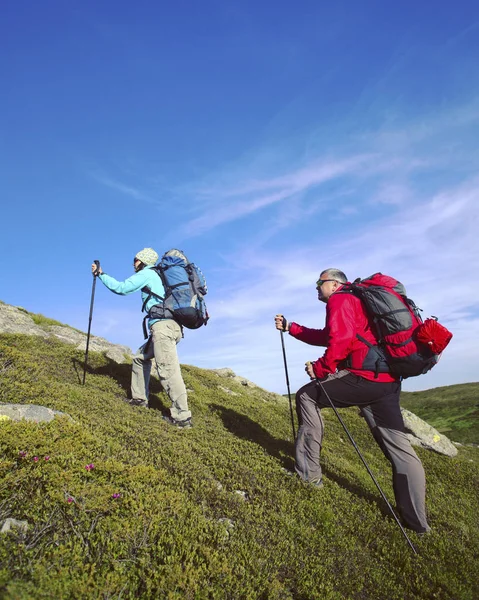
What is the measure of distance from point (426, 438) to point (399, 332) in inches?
557

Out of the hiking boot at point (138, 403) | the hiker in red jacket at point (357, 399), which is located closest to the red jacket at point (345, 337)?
the hiker in red jacket at point (357, 399)

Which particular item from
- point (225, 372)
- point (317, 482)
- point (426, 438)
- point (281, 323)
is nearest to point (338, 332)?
point (281, 323)

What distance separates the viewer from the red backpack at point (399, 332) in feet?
22.1

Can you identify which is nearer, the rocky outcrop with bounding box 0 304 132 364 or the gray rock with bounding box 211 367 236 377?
the rocky outcrop with bounding box 0 304 132 364

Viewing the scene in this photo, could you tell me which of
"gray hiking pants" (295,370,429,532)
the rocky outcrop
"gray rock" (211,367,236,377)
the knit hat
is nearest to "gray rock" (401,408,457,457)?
"gray rock" (211,367,236,377)

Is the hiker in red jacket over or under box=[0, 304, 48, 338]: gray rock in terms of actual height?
under

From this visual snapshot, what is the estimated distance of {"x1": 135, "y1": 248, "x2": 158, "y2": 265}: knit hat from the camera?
36.2 feet

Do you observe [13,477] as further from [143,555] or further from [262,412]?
[262,412]

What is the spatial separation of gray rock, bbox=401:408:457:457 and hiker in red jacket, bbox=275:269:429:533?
12.0 m

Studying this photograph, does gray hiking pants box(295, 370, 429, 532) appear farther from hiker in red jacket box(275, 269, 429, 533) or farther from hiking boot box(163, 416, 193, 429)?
hiking boot box(163, 416, 193, 429)

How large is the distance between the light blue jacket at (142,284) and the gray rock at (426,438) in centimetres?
1406

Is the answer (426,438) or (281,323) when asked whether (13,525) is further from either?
(426,438)

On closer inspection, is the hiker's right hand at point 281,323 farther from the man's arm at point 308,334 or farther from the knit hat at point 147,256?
the knit hat at point 147,256

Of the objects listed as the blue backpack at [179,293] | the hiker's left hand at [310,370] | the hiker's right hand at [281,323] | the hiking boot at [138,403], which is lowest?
the hiker's left hand at [310,370]
